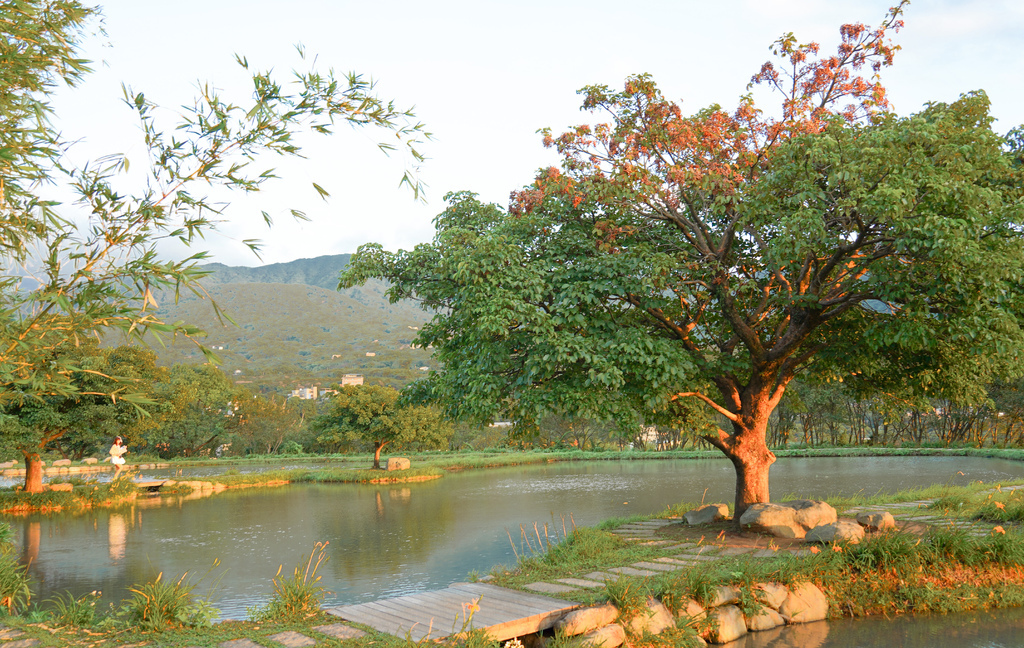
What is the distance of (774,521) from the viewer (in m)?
10.6

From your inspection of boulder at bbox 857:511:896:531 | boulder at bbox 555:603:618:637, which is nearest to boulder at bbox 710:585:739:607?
boulder at bbox 555:603:618:637

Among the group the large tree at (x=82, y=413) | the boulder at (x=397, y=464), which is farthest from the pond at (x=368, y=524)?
the boulder at (x=397, y=464)

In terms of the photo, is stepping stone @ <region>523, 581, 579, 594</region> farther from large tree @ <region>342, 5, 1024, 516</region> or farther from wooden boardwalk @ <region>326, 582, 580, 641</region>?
large tree @ <region>342, 5, 1024, 516</region>

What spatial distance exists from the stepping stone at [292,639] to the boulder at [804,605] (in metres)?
5.44

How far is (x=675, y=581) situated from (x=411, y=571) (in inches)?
224

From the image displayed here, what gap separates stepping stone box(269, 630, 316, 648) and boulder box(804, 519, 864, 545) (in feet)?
21.9

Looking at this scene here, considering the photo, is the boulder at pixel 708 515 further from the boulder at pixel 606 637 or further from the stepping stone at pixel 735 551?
the boulder at pixel 606 637

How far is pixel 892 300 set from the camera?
9.71 m

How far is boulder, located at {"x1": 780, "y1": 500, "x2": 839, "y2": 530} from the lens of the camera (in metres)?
10.6

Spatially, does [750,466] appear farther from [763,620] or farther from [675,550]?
[763,620]

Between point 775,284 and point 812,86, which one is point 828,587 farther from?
point 812,86

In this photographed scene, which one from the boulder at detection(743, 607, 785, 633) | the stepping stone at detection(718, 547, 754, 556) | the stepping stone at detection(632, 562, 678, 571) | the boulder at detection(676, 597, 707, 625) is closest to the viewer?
the boulder at detection(676, 597, 707, 625)

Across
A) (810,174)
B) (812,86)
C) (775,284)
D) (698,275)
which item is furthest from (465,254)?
(812,86)

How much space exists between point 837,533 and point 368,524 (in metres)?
12.2
